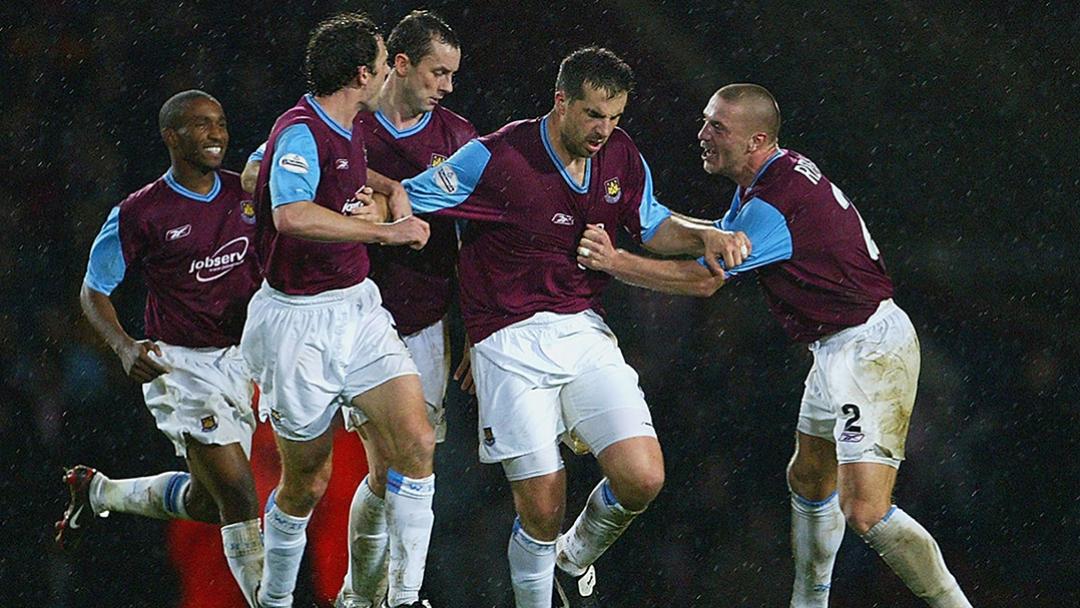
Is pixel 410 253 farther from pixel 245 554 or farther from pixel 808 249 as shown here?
pixel 808 249

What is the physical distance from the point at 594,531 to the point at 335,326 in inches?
41.1

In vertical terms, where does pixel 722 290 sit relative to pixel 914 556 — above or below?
above

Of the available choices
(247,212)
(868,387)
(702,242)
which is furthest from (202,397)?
(868,387)

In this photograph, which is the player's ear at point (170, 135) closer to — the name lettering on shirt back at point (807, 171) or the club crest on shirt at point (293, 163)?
the club crest on shirt at point (293, 163)

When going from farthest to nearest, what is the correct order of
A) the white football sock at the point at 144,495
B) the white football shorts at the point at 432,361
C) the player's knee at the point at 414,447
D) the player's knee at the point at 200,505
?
the white football sock at the point at 144,495, the player's knee at the point at 200,505, the white football shorts at the point at 432,361, the player's knee at the point at 414,447

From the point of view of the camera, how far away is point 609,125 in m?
4.28

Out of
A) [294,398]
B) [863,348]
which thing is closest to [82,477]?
[294,398]

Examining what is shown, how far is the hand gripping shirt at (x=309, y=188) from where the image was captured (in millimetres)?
4035

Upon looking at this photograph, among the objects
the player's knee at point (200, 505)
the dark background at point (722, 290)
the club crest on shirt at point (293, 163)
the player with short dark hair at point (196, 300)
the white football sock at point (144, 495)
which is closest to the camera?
the club crest on shirt at point (293, 163)

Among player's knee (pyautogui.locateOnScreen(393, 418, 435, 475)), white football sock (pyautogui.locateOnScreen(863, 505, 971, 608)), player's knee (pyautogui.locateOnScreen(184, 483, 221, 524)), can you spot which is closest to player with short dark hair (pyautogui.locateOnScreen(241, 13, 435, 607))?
player's knee (pyautogui.locateOnScreen(393, 418, 435, 475))

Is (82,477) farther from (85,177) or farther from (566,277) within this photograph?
(566,277)

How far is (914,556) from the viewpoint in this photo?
4477 mm

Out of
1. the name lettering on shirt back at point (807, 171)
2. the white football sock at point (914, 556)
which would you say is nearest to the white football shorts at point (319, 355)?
the name lettering on shirt back at point (807, 171)

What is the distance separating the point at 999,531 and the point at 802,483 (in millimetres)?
1889
